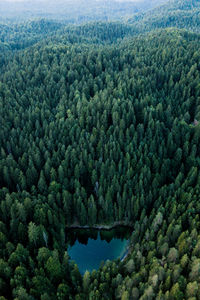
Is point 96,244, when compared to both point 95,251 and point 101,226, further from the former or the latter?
point 101,226

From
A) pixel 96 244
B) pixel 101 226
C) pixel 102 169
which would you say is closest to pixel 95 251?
pixel 96 244

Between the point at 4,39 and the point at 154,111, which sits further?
the point at 4,39

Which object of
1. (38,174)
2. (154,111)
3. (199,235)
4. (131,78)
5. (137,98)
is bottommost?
(199,235)

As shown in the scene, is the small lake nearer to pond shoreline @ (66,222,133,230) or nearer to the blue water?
the blue water

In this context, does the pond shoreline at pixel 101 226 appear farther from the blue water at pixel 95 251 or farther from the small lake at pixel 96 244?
the blue water at pixel 95 251

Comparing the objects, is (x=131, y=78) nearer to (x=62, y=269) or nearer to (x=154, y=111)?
(x=154, y=111)

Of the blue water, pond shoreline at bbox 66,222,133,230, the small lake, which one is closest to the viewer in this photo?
the blue water

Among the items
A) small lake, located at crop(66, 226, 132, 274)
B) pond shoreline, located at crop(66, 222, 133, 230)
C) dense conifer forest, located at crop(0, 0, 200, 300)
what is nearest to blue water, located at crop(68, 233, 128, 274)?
small lake, located at crop(66, 226, 132, 274)

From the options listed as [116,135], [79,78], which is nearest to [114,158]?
[116,135]

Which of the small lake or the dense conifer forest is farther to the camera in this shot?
the small lake
